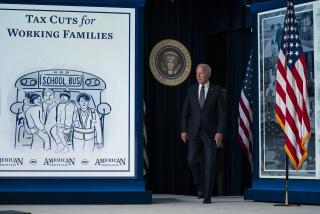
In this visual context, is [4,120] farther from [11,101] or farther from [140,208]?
[140,208]

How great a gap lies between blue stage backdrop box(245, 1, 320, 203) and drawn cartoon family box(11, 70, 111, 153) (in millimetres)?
2013

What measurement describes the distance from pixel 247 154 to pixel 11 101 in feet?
11.1

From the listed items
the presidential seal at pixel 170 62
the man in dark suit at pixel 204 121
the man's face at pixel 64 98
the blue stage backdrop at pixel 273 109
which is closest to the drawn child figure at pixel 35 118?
the man's face at pixel 64 98

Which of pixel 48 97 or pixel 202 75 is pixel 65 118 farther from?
pixel 202 75

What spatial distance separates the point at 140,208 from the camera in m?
7.40

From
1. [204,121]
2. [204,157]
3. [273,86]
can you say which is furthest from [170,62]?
[204,157]

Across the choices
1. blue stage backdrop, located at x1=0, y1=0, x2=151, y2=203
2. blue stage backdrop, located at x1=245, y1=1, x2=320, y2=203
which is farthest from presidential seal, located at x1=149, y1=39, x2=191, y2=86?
blue stage backdrop, located at x1=0, y1=0, x2=151, y2=203

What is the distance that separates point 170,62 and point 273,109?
296 cm

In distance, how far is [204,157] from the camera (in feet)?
27.7

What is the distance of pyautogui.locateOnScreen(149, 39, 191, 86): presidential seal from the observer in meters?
11.2

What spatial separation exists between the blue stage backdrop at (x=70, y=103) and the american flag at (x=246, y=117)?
78.6 inches

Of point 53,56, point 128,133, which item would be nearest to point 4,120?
point 53,56

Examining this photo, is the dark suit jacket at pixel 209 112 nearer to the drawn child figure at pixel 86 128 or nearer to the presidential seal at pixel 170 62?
the drawn child figure at pixel 86 128

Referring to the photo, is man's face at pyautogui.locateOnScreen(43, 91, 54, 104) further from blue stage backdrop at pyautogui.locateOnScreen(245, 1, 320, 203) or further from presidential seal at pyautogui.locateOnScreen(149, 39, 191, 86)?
presidential seal at pyautogui.locateOnScreen(149, 39, 191, 86)
